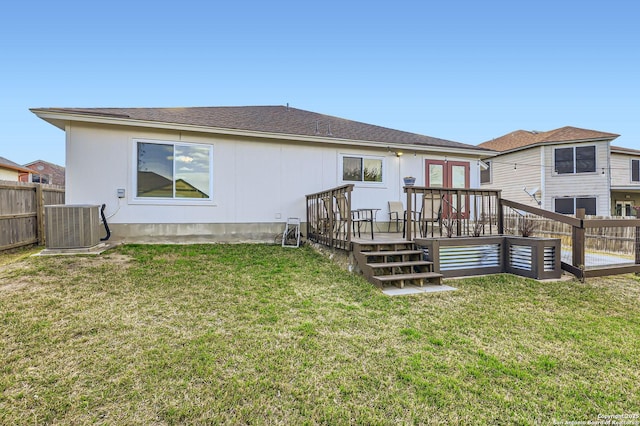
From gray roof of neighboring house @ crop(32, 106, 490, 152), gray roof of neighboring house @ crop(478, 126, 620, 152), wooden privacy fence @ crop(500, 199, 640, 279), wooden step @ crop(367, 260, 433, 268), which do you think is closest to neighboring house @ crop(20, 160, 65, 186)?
gray roof of neighboring house @ crop(32, 106, 490, 152)

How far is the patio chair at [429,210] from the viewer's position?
5.66 meters

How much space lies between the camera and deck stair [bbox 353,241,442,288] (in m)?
4.67

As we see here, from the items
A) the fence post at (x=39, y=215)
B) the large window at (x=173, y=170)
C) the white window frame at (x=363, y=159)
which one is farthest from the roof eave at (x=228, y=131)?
the fence post at (x=39, y=215)

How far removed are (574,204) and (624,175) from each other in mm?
3393

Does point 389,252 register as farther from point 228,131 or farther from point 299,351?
point 228,131

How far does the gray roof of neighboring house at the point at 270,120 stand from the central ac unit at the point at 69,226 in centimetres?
211

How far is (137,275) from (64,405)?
118 inches

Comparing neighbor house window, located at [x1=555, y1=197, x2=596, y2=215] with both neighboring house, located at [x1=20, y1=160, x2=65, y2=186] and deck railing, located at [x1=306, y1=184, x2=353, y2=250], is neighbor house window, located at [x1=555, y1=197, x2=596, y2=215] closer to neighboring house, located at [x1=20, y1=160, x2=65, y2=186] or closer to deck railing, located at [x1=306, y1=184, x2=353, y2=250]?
deck railing, located at [x1=306, y1=184, x2=353, y2=250]

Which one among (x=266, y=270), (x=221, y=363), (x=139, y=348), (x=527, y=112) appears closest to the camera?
(x=221, y=363)

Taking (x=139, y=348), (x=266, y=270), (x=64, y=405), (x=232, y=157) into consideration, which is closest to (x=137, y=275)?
(x=266, y=270)

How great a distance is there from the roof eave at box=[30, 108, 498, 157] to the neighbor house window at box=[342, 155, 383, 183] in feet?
1.44

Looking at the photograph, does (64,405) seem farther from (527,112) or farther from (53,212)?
(527,112)

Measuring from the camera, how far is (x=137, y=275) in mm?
4609

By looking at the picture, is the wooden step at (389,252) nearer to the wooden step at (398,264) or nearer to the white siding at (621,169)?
the wooden step at (398,264)
